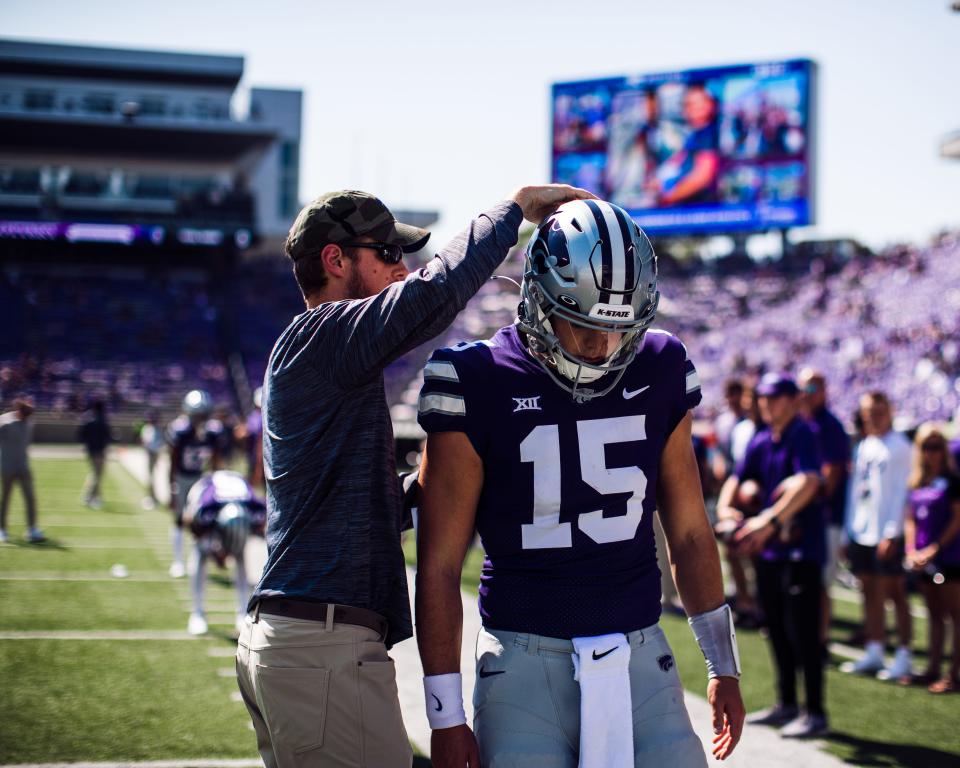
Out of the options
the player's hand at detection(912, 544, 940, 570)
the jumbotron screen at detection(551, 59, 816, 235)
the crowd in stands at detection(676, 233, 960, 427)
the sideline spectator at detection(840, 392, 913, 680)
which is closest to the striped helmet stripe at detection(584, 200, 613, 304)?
the player's hand at detection(912, 544, 940, 570)

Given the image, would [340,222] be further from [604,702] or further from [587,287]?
[604,702]

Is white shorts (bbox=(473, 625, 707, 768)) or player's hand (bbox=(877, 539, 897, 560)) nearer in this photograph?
white shorts (bbox=(473, 625, 707, 768))

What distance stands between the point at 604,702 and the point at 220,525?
6200 mm

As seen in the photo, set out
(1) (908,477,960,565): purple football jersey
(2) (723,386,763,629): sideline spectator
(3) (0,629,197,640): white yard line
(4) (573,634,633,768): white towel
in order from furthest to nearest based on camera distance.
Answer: (2) (723,386,763,629): sideline spectator, (3) (0,629,197,640): white yard line, (1) (908,477,960,565): purple football jersey, (4) (573,634,633,768): white towel

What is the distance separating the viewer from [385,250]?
2.56 meters

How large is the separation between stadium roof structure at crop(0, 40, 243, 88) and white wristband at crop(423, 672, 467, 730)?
51.0 metres

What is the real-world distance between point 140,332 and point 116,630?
109 feet

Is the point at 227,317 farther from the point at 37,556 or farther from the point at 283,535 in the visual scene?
the point at 283,535

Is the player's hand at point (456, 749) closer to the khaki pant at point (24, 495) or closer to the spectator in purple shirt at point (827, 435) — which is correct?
the spectator in purple shirt at point (827, 435)

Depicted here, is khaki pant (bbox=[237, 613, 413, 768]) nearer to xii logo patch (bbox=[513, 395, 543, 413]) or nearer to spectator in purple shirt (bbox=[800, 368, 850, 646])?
xii logo patch (bbox=[513, 395, 543, 413])

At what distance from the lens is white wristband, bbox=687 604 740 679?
252 cm

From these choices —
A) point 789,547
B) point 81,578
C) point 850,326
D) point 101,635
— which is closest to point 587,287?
point 789,547

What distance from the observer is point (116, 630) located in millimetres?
7820

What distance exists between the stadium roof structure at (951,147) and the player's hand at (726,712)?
32.5m
